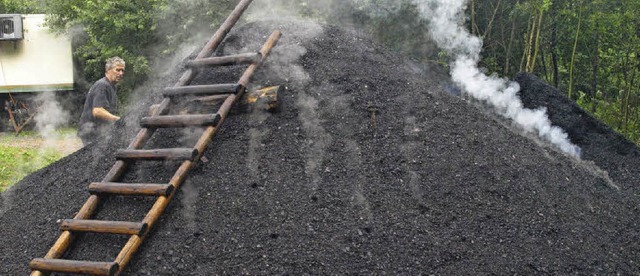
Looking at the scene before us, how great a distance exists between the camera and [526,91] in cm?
709

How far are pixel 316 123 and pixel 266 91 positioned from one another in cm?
49

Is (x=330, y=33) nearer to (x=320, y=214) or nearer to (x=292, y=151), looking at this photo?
(x=292, y=151)

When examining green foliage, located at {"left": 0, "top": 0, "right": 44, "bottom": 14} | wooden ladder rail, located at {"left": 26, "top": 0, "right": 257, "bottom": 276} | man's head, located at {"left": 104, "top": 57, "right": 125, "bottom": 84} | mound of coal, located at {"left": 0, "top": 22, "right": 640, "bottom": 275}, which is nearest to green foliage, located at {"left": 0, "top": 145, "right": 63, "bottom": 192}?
man's head, located at {"left": 104, "top": 57, "right": 125, "bottom": 84}

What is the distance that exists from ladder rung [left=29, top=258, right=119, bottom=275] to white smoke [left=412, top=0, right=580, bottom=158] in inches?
188

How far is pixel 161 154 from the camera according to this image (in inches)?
159

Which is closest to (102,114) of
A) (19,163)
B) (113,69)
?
(113,69)

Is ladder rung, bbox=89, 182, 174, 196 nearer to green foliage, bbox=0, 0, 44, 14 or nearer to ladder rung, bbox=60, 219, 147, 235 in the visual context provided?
ladder rung, bbox=60, 219, 147, 235

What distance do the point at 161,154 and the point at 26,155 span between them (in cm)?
590

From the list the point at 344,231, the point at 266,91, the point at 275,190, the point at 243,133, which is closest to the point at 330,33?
the point at 266,91

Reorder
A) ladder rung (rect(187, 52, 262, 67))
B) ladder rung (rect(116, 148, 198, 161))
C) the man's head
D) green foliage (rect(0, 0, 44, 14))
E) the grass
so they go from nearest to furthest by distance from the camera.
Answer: ladder rung (rect(116, 148, 198, 161))
ladder rung (rect(187, 52, 262, 67))
the man's head
the grass
green foliage (rect(0, 0, 44, 14))

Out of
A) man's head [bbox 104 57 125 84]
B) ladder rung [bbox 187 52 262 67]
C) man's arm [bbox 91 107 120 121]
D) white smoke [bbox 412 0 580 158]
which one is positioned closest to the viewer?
ladder rung [bbox 187 52 262 67]

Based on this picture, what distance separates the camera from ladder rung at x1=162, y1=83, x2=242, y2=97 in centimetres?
449

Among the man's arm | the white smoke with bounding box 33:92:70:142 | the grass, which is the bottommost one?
the white smoke with bounding box 33:92:70:142

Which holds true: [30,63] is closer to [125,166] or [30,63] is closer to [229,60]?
[229,60]
